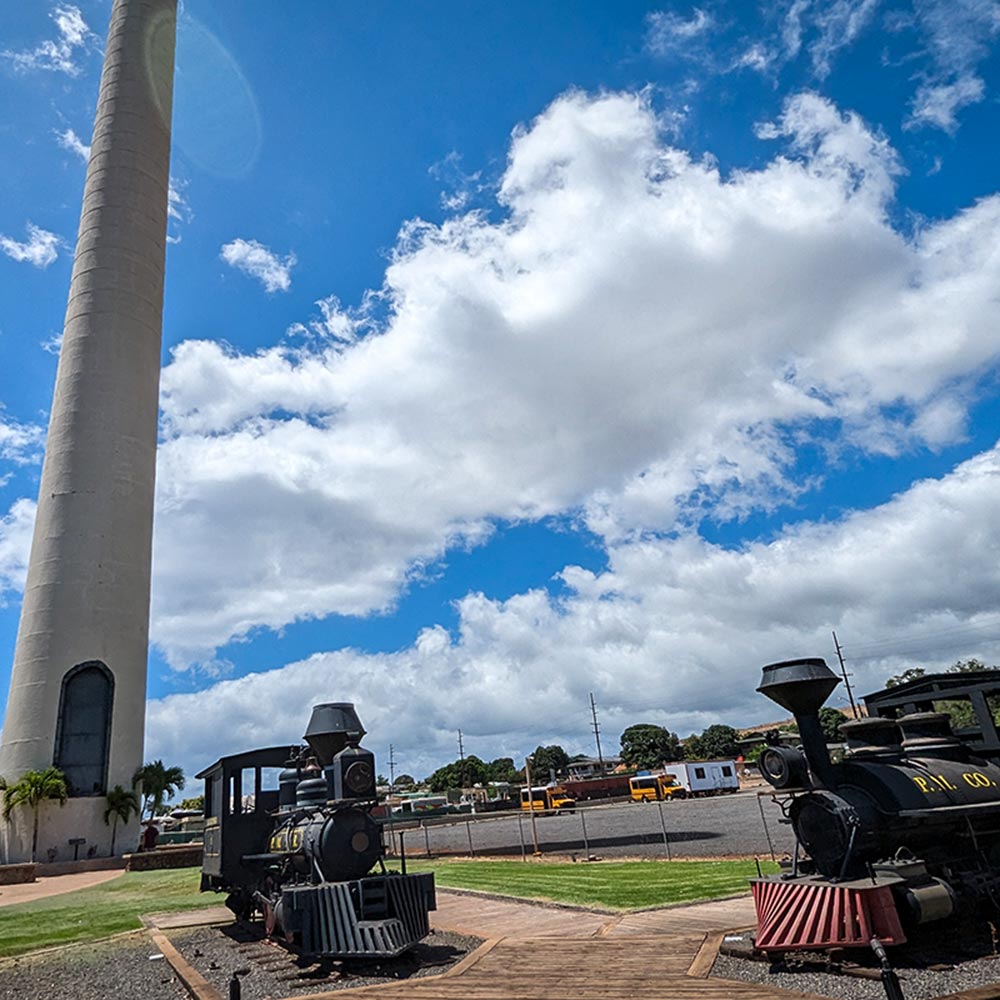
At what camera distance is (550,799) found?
60.6 m

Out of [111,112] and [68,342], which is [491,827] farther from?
[111,112]

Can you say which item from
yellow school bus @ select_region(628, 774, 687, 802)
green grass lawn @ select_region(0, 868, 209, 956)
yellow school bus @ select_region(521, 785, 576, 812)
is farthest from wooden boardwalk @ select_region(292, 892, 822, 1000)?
yellow school bus @ select_region(521, 785, 576, 812)

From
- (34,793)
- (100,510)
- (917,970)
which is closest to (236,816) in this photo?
(917,970)

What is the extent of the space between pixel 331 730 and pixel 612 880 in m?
7.66

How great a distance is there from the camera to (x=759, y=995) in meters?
6.45

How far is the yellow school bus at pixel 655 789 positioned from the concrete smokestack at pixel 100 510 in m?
38.1

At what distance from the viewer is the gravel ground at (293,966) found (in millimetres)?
8914

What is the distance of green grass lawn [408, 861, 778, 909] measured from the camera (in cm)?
1295

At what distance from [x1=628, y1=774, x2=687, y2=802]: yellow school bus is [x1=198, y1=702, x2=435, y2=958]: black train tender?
46807 mm

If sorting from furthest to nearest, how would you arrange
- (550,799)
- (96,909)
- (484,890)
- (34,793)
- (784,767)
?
(550,799) → (34,793) → (96,909) → (484,890) → (784,767)

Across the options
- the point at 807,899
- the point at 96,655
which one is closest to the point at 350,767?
the point at 807,899

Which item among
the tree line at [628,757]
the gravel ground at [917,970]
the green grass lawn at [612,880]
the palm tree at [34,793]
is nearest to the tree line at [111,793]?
the palm tree at [34,793]

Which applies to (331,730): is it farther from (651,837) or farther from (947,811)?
(651,837)

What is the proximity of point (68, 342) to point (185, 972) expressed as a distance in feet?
108
